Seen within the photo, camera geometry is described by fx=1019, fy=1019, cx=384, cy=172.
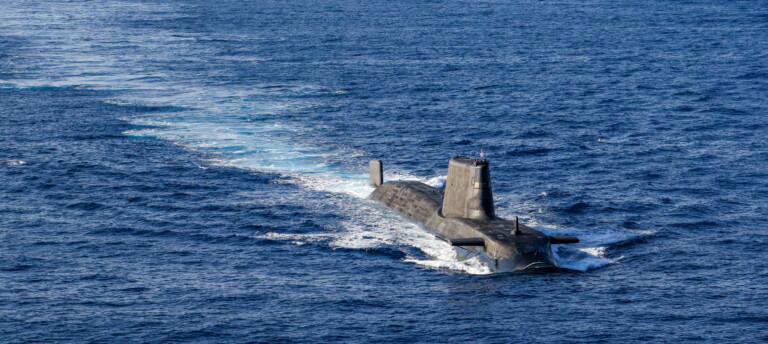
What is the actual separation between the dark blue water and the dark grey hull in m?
1.35

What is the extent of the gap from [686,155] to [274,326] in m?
61.2

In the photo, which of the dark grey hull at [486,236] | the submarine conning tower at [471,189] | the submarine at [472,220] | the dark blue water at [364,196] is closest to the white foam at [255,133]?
the dark blue water at [364,196]

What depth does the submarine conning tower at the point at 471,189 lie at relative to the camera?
84312 millimetres

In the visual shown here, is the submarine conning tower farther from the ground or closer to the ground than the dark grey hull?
farther from the ground

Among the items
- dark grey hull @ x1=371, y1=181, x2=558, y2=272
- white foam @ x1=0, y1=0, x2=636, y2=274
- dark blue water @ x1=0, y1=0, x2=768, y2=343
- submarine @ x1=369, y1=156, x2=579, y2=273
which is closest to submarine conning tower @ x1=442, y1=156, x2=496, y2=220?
submarine @ x1=369, y1=156, x2=579, y2=273

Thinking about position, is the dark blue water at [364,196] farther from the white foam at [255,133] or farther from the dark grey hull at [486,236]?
the dark grey hull at [486,236]

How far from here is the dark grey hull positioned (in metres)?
76.4

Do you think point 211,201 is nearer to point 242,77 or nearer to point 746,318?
point 746,318

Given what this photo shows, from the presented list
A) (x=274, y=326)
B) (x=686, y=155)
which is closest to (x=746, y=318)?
(x=274, y=326)

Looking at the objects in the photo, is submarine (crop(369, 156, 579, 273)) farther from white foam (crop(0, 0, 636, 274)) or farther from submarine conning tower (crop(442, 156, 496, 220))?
white foam (crop(0, 0, 636, 274))

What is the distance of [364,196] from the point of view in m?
101

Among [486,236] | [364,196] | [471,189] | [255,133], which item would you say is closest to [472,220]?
[471,189]

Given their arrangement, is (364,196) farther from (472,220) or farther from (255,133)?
(255,133)

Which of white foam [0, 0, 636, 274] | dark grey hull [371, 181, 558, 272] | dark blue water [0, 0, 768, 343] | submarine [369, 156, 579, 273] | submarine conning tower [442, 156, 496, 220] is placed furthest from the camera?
white foam [0, 0, 636, 274]
